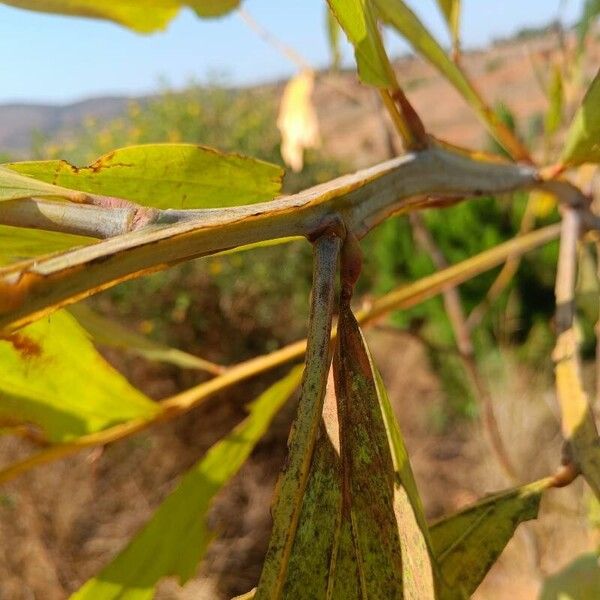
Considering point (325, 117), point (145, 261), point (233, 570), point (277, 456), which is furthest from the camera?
point (325, 117)

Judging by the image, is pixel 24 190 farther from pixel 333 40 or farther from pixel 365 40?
pixel 333 40

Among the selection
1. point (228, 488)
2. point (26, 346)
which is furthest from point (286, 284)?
point (26, 346)

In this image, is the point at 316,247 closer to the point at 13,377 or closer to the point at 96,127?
the point at 13,377

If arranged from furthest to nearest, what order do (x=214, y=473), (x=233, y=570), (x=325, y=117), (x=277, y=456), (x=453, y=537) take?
(x=325, y=117), (x=277, y=456), (x=233, y=570), (x=214, y=473), (x=453, y=537)

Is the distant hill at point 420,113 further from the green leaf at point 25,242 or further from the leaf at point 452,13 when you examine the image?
the green leaf at point 25,242

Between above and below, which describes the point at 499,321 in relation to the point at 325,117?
below

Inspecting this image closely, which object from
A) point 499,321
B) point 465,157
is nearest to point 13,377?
point 465,157
